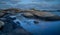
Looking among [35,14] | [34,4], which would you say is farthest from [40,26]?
[34,4]

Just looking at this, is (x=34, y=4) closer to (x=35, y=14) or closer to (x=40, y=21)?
(x=35, y=14)

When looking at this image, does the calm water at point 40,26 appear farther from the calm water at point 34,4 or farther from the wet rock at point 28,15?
the calm water at point 34,4

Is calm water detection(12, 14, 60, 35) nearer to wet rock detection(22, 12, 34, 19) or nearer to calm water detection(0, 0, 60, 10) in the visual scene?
wet rock detection(22, 12, 34, 19)

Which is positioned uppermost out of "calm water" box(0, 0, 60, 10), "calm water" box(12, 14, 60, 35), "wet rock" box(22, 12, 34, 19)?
"calm water" box(0, 0, 60, 10)

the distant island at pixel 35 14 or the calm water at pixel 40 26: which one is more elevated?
the distant island at pixel 35 14

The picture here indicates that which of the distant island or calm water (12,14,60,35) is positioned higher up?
the distant island

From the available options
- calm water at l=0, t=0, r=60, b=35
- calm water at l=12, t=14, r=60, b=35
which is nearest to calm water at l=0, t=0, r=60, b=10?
calm water at l=0, t=0, r=60, b=35

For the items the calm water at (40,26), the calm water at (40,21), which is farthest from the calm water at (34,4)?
the calm water at (40,26)

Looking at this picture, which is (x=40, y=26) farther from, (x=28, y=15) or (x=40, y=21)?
(x=28, y=15)

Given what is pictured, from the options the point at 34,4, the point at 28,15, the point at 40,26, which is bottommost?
the point at 40,26

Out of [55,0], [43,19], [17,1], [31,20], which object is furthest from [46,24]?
[17,1]

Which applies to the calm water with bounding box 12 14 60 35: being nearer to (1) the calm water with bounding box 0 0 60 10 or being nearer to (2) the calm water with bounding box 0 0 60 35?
(2) the calm water with bounding box 0 0 60 35

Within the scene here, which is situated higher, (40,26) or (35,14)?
(35,14)
